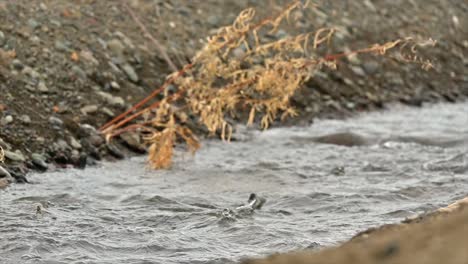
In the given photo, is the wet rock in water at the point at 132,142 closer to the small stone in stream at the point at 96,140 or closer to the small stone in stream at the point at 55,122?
the small stone in stream at the point at 96,140

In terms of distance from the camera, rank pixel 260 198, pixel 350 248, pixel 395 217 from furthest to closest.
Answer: pixel 260 198
pixel 395 217
pixel 350 248

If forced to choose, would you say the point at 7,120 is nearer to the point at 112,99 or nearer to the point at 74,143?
the point at 74,143

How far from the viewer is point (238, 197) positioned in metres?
5.48

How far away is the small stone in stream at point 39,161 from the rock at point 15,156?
0.26 ft

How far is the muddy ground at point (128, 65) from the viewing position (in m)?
6.54

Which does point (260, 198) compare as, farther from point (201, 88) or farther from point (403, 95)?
point (403, 95)

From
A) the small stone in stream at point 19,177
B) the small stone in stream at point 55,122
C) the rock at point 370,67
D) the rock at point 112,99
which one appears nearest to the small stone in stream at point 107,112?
the rock at point 112,99

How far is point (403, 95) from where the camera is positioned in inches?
393

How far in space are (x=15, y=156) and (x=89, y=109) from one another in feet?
3.75

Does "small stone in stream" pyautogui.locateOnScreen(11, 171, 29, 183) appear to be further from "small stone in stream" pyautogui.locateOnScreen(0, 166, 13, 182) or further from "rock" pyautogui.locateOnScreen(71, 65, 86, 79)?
"rock" pyautogui.locateOnScreen(71, 65, 86, 79)

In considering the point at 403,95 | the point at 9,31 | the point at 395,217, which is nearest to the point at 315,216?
the point at 395,217

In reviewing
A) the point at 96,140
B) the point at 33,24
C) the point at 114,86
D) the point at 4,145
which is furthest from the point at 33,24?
the point at 4,145

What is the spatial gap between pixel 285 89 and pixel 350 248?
4.57 metres

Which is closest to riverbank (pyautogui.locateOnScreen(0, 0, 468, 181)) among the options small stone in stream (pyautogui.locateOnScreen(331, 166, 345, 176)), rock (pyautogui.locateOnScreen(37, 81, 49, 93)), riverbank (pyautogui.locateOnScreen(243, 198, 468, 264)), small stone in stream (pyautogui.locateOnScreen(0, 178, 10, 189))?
rock (pyautogui.locateOnScreen(37, 81, 49, 93))
